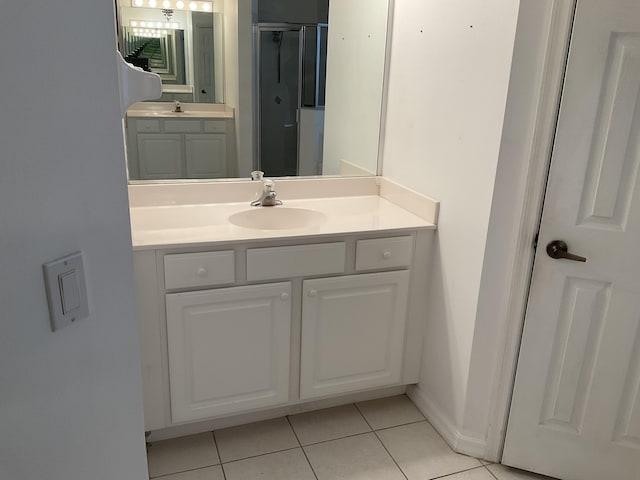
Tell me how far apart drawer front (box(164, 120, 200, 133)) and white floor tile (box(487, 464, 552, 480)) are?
5.91ft

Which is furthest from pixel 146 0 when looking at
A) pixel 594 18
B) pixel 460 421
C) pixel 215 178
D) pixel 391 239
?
pixel 460 421

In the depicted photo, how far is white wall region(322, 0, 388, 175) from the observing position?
2.41 meters

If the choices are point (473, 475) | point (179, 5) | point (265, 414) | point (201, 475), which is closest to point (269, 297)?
point (265, 414)

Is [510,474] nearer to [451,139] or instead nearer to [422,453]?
[422,453]

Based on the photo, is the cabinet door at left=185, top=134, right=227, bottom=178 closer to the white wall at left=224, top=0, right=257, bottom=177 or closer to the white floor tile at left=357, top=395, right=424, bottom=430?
the white wall at left=224, top=0, right=257, bottom=177

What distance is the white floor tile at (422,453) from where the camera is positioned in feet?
6.69

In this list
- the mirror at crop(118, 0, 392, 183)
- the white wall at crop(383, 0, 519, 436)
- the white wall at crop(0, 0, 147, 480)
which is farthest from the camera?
the mirror at crop(118, 0, 392, 183)

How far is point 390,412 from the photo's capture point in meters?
2.38

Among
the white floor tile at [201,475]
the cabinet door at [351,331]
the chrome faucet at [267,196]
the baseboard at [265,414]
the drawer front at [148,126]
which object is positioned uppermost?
the drawer front at [148,126]

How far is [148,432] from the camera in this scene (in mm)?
2082

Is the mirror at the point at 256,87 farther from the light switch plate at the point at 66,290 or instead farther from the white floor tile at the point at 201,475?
the light switch plate at the point at 66,290

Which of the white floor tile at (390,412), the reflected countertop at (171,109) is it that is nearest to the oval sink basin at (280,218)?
the reflected countertop at (171,109)

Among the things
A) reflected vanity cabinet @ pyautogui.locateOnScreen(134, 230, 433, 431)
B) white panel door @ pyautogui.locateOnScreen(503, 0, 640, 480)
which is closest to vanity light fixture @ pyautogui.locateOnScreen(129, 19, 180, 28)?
reflected vanity cabinet @ pyautogui.locateOnScreen(134, 230, 433, 431)

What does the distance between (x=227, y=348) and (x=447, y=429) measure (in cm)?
96
